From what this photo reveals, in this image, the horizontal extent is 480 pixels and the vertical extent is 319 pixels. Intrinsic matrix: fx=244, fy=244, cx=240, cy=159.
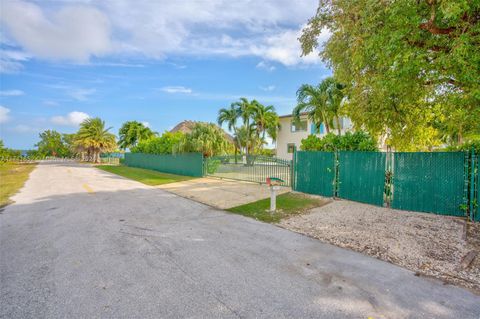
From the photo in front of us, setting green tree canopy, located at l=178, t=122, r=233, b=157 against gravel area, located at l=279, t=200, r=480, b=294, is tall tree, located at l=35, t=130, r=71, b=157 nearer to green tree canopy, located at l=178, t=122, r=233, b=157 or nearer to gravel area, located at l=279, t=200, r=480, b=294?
green tree canopy, located at l=178, t=122, r=233, b=157

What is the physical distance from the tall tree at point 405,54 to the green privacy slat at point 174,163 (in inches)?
476

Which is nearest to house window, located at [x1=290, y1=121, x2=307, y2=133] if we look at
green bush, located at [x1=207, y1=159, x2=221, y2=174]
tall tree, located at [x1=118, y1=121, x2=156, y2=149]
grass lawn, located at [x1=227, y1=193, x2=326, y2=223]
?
green bush, located at [x1=207, y1=159, x2=221, y2=174]

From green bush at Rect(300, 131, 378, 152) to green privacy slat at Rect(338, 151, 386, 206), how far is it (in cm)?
29

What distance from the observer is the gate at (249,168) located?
12102 mm

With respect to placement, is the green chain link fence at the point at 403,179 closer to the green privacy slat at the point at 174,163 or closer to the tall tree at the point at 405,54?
the tall tree at the point at 405,54

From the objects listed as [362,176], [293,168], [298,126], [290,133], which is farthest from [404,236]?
[290,133]

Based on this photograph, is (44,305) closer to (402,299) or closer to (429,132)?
(402,299)

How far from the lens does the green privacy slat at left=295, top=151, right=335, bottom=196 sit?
9734 millimetres

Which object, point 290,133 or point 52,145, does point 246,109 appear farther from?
point 52,145

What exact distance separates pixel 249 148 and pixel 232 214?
28.3 meters

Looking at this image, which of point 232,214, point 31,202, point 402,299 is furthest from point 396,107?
point 31,202

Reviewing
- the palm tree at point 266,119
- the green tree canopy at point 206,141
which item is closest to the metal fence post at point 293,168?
the green tree canopy at point 206,141

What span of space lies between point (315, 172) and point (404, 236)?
4929 mm

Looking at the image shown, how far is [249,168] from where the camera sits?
46.7 feet
